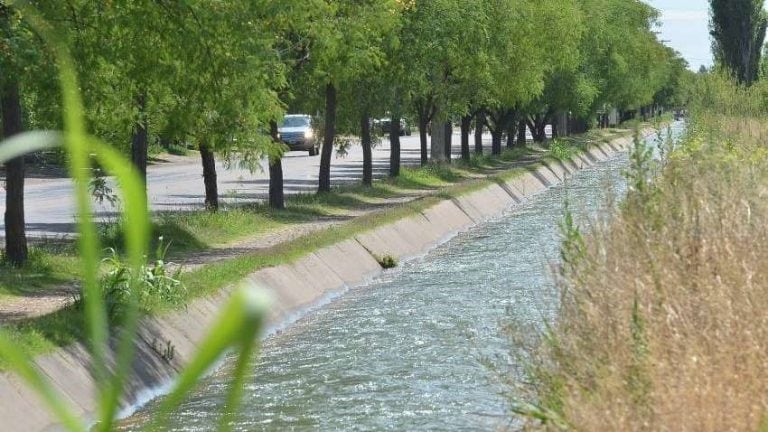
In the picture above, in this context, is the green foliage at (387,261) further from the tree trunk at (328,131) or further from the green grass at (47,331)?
the green grass at (47,331)

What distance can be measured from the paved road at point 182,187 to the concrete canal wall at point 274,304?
377 cm

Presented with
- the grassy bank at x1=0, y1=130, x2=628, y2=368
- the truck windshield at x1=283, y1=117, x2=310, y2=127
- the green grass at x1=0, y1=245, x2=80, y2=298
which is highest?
the truck windshield at x1=283, y1=117, x2=310, y2=127

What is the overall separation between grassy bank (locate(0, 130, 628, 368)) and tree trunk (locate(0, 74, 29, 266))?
820 millimetres

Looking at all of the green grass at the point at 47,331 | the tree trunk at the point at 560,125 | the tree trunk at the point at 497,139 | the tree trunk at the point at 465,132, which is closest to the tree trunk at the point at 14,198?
the green grass at the point at 47,331

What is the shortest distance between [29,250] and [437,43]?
18259mm

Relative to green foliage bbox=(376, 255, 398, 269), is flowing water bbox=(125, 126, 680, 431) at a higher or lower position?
higher

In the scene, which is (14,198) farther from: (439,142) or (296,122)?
(296,122)

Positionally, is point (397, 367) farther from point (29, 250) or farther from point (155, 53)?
point (29, 250)

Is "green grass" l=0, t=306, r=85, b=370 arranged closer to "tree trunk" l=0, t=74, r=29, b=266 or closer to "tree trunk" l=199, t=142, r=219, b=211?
"tree trunk" l=0, t=74, r=29, b=266

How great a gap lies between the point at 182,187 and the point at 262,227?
1451 cm

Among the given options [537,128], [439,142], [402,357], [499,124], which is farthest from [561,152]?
[402,357]

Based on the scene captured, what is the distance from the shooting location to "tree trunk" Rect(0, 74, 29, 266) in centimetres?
1811

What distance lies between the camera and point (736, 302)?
7277 mm

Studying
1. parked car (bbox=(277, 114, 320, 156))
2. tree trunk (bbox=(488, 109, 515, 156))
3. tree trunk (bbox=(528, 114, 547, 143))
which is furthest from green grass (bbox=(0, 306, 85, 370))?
tree trunk (bbox=(528, 114, 547, 143))
